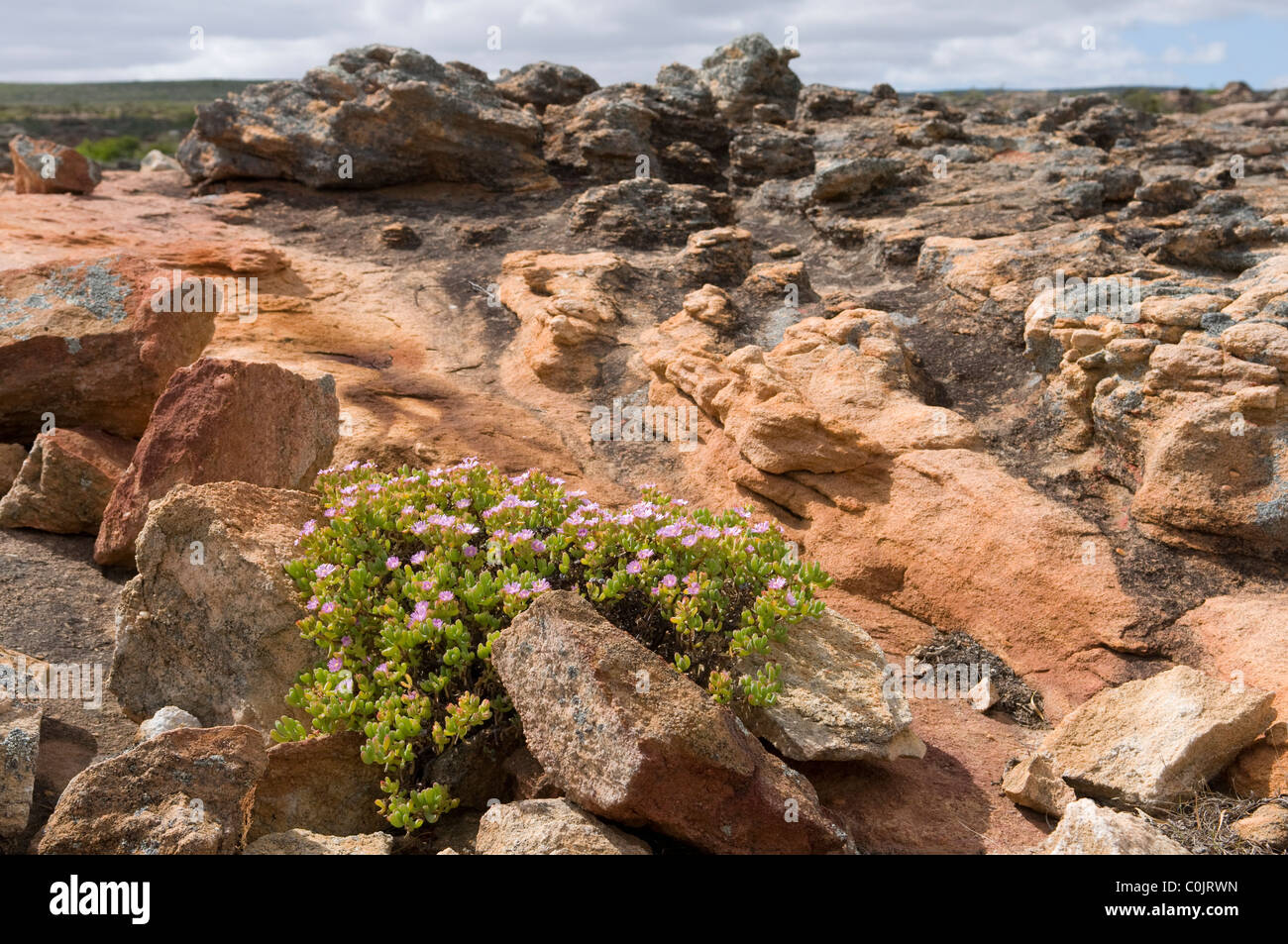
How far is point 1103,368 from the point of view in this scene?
7410mm

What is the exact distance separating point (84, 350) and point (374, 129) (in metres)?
8.66

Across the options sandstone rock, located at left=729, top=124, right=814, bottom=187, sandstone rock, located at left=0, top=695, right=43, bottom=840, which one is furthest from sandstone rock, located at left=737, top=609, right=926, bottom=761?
sandstone rock, located at left=729, top=124, right=814, bottom=187

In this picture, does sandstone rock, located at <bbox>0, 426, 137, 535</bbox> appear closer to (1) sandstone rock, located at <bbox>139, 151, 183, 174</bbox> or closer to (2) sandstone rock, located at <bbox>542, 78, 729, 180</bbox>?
(2) sandstone rock, located at <bbox>542, 78, 729, 180</bbox>

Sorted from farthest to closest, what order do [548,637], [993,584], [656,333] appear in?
[656,333] → [993,584] → [548,637]

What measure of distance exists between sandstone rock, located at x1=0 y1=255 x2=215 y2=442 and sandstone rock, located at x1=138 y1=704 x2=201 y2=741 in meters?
3.70

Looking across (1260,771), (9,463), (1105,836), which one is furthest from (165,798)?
(9,463)

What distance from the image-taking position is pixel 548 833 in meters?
3.72

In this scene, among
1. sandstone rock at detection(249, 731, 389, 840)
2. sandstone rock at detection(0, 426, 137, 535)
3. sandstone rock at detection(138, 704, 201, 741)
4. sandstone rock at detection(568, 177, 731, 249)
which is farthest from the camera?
sandstone rock at detection(568, 177, 731, 249)

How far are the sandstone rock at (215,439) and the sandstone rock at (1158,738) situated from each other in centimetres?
522

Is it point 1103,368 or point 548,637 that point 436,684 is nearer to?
point 548,637

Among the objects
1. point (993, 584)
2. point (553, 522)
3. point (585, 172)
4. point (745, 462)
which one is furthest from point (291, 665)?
point (585, 172)

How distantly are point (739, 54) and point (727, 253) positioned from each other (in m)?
10.1

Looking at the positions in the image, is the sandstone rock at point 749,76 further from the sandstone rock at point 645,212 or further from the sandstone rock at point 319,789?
the sandstone rock at point 319,789

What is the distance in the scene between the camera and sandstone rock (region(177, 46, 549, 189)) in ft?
49.5
